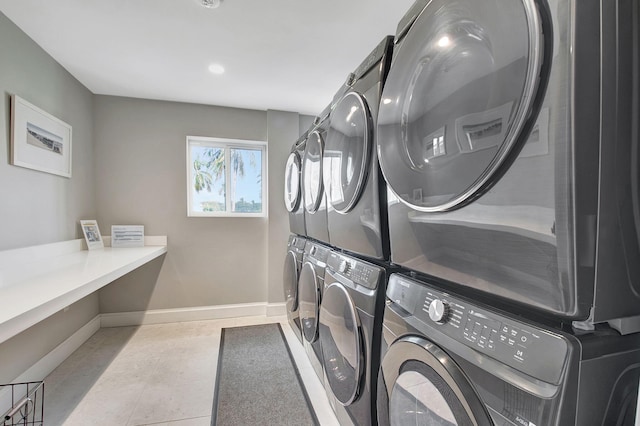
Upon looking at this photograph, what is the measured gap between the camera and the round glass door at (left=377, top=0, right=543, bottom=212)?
51cm

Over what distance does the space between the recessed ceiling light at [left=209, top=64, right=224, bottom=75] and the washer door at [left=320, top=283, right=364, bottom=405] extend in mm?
1959

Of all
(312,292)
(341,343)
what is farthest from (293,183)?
(341,343)

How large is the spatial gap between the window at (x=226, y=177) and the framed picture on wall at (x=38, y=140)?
1.06m

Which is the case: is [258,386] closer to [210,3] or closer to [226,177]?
[226,177]

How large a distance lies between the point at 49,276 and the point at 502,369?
2.30 meters

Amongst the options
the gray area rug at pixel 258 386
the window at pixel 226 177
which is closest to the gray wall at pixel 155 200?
the window at pixel 226 177

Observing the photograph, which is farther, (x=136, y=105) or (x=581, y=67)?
(x=136, y=105)

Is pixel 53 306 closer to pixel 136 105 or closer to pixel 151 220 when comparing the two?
pixel 151 220

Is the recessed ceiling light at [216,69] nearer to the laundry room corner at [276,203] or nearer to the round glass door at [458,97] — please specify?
the laundry room corner at [276,203]

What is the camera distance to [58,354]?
87.5 inches

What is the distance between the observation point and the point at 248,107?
3.23 metres

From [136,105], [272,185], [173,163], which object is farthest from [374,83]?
[136,105]

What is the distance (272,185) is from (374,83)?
7.57ft

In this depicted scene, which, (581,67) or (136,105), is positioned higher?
(136,105)
